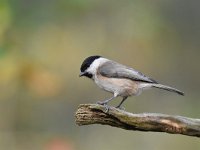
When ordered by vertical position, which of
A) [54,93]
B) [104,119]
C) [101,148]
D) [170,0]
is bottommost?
[104,119]

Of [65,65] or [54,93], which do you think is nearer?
[54,93]

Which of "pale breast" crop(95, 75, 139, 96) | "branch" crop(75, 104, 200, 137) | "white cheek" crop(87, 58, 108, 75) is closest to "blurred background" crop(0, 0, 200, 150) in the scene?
"white cheek" crop(87, 58, 108, 75)

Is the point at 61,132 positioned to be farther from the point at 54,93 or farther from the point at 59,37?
the point at 59,37

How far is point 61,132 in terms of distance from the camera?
9.81m

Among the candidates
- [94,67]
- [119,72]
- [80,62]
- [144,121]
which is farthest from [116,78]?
[80,62]

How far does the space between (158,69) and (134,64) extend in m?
0.52

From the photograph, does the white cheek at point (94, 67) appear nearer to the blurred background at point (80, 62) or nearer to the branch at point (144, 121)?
the branch at point (144, 121)

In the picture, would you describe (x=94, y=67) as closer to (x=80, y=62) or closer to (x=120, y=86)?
(x=120, y=86)

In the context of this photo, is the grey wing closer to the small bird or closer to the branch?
the small bird

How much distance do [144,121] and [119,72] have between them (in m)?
0.92

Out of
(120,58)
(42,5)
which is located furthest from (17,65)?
(120,58)

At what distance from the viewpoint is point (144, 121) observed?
3844 mm

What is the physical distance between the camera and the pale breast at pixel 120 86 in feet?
15.3

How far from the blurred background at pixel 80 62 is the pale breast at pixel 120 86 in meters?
3.76
